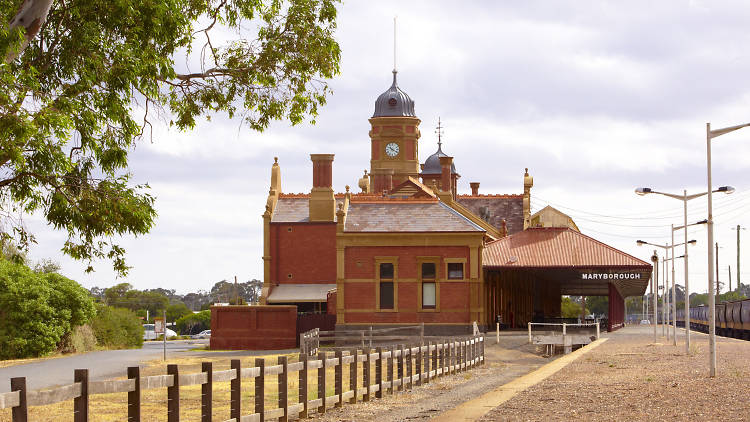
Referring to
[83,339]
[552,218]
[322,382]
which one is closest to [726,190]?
[322,382]

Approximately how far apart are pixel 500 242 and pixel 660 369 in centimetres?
2964

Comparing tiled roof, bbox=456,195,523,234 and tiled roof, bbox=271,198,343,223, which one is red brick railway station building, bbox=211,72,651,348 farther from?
tiled roof, bbox=456,195,523,234

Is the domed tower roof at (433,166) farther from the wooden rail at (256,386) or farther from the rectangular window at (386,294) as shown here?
the wooden rail at (256,386)

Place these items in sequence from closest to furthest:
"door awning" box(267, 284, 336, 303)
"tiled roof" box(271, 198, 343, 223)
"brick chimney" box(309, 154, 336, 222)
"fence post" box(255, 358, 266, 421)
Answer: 1. "fence post" box(255, 358, 266, 421)
2. "door awning" box(267, 284, 336, 303)
3. "brick chimney" box(309, 154, 336, 222)
4. "tiled roof" box(271, 198, 343, 223)

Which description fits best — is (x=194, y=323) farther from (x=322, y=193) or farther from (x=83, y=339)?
(x=83, y=339)

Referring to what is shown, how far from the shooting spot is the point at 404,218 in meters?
54.7

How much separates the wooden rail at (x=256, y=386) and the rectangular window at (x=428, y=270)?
2255cm

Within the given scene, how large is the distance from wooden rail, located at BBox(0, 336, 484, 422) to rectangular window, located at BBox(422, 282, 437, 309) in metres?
22.6

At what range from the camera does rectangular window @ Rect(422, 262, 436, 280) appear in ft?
175

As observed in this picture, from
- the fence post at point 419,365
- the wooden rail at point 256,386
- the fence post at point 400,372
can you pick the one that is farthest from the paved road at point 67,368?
the wooden rail at point 256,386

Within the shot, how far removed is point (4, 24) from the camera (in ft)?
62.3

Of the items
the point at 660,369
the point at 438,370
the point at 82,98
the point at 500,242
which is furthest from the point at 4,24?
the point at 500,242

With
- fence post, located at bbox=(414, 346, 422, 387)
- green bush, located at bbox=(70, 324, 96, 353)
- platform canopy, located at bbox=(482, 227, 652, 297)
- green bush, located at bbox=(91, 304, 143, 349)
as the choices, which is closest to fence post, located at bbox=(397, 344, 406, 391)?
fence post, located at bbox=(414, 346, 422, 387)

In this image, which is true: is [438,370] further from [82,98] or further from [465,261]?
[465,261]
